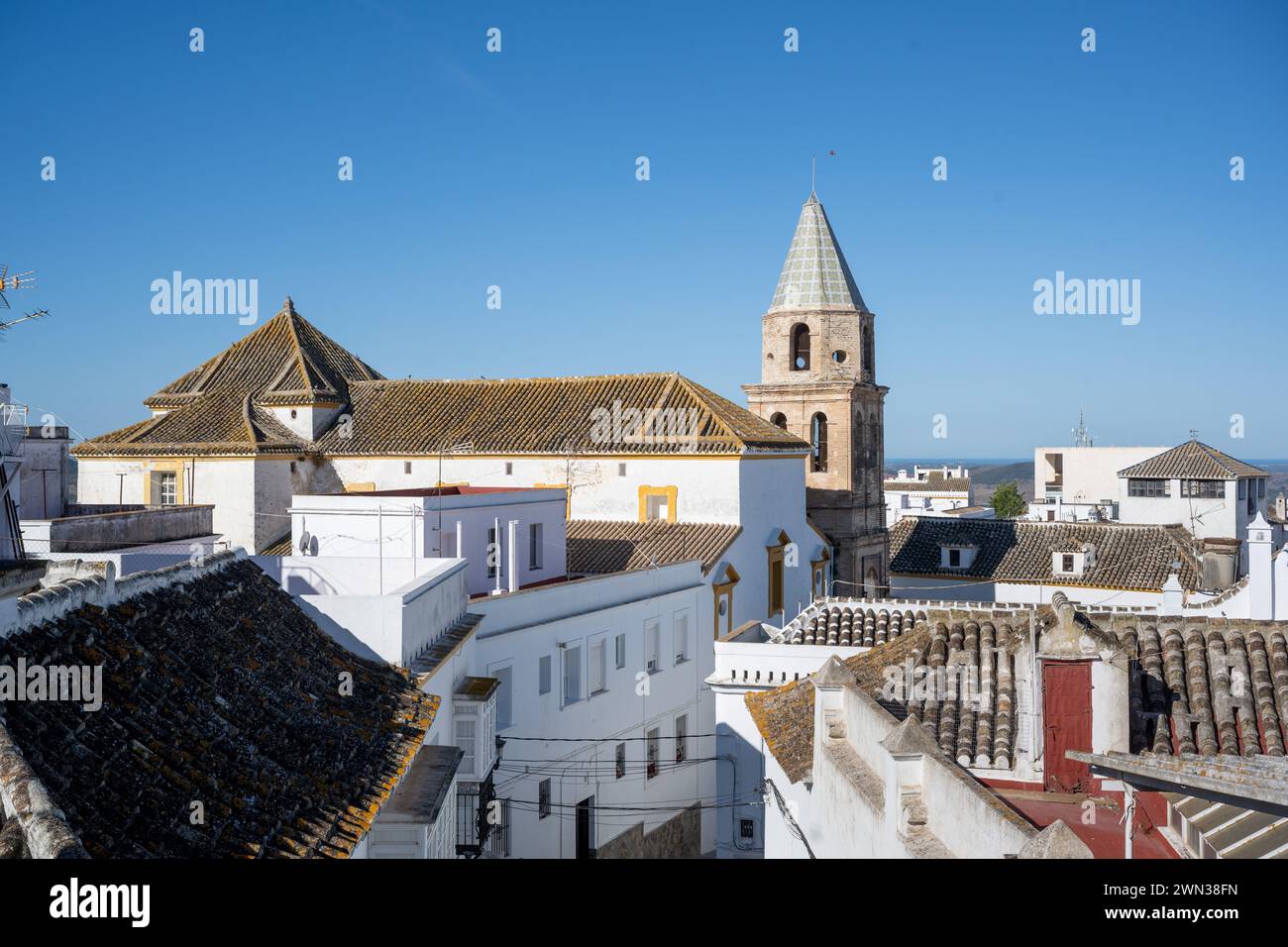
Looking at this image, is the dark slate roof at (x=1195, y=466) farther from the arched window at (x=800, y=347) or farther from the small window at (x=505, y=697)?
the small window at (x=505, y=697)

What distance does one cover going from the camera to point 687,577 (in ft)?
72.9

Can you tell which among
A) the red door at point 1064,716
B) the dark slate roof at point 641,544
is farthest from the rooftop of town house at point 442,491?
the red door at point 1064,716

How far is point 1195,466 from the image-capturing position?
38844mm

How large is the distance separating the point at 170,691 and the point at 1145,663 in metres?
8.60

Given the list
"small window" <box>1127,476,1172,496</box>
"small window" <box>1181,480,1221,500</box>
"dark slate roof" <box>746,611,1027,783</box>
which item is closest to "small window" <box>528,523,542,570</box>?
"dark slate roof" <box>746,611,1027,783</box>

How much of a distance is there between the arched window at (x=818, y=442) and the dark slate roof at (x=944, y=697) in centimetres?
1773

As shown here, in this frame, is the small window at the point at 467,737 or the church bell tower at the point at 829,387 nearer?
the small window at the point at 467,737

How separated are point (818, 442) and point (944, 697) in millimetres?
20901

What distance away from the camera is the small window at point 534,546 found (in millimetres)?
21281

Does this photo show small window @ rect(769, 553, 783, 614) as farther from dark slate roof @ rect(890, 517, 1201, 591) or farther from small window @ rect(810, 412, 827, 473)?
dark slate roof @ rect(890, 517, 1201, 591)

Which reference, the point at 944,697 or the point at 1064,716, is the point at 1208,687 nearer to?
the point at 1064,716

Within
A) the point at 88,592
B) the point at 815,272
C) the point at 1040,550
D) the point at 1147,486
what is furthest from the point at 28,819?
the point at 1147,486

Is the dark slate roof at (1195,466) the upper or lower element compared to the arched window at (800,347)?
lower
